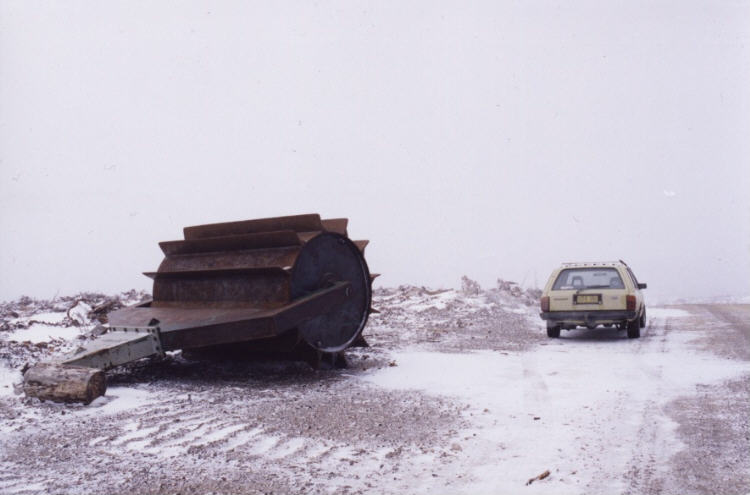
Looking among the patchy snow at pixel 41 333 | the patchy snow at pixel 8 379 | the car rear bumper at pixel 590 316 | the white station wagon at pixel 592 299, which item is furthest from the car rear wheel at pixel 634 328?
the patchy snow at pixel 8 379

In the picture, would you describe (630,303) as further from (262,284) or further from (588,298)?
(262,284)

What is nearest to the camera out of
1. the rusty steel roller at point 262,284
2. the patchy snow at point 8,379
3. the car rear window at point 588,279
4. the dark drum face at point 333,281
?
the patchy snow at point 8,379

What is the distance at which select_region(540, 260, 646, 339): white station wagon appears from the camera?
12.9 metres

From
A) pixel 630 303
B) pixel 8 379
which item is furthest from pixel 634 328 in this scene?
pixel 8 379

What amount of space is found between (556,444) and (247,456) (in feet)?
8.38

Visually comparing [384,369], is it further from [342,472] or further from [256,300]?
Answer: [342,472]

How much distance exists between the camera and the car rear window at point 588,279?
528 inches

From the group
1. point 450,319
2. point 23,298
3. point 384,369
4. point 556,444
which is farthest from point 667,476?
point 23,298

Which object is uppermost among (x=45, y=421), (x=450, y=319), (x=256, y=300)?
(x=256, y=300)

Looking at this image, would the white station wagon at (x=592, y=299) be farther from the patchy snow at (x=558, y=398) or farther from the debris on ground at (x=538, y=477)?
the debris on ground at (x=538, y=477)

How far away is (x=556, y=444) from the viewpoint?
17.4 ft

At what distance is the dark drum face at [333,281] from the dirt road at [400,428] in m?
0.56

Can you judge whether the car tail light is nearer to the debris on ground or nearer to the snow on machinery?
the snow on machinery

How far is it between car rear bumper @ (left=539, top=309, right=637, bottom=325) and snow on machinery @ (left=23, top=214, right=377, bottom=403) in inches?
210
